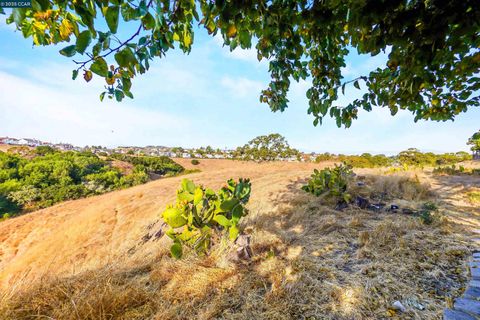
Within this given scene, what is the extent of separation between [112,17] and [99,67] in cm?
22

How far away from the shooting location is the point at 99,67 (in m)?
0.92

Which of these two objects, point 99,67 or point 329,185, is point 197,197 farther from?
point 329,185

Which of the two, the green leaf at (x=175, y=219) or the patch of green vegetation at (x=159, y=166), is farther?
the patch of green vegetation at (x=159, y=166)

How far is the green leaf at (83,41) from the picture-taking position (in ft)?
2.60

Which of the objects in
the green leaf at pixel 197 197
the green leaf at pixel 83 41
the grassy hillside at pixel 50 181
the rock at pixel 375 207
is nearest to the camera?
the green leaf at pixel 83 41

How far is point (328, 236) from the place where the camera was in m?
2.82

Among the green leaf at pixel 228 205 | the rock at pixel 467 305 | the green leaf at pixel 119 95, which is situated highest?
the green leaf at pixel 119 95

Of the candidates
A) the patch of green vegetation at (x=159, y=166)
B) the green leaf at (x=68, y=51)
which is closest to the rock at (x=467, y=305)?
the green leaf at (x=68, y=51)

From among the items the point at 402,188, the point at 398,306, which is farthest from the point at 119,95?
the point at 402,188

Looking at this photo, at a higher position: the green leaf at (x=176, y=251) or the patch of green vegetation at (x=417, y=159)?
the patch of green vegetation at (x=417, y=159)

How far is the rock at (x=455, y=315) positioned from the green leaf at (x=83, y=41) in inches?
99.5

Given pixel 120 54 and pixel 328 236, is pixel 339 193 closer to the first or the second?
pixel 328 236

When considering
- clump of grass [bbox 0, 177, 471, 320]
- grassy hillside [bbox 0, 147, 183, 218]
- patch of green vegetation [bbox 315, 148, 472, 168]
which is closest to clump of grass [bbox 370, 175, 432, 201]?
clump of grass [bbox 0, 177, 471, 320]

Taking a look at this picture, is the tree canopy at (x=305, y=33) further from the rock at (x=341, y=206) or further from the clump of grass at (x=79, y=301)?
the rock at (x=341, y=206)
